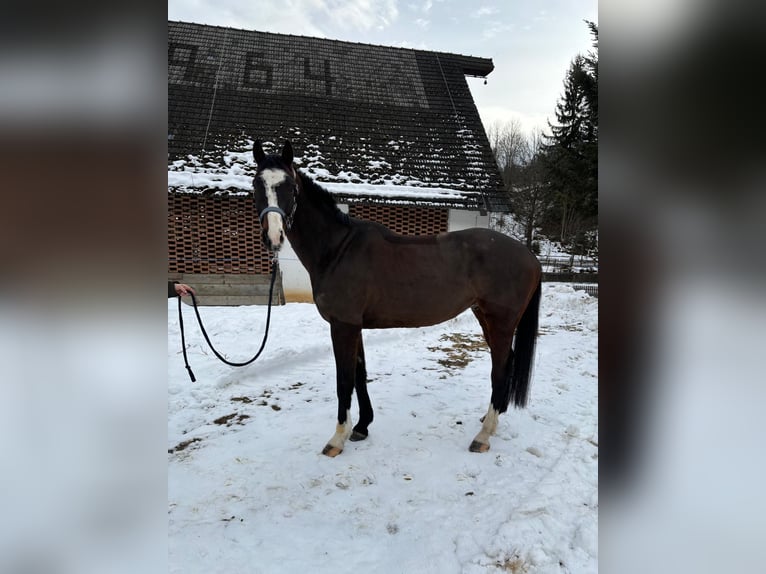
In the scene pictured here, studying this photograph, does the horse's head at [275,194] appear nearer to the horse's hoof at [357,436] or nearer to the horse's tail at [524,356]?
the horse's hoof at [357,436]

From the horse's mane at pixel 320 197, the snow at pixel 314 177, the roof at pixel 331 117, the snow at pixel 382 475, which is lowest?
the snow at pixel 382 475

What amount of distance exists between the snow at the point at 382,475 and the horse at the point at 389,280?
0.30 meters

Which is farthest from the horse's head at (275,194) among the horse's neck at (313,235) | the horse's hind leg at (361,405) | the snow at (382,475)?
the snow at (382,475)

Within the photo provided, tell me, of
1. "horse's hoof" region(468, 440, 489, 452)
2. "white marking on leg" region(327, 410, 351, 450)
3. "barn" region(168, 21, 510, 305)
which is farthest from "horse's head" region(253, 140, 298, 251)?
"barn" region(168, 21, 510, 305)

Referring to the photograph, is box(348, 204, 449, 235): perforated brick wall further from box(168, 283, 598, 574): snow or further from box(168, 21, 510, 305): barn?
box(168, 283, 598, 574): snow

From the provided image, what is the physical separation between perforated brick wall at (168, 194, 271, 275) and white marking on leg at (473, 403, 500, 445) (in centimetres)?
622

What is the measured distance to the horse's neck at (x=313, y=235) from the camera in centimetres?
276

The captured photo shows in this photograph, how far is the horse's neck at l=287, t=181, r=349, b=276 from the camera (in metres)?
2.76

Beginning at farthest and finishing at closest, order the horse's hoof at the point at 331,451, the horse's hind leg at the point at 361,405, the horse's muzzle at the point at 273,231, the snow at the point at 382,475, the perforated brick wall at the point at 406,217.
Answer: the perforated brick wall at the point at 406,217 < the horse's hind leg at the point at 361,405 < the horse's hoof at the point at 331,451 < the horse's muzzle at the point at 273,231 < the snow at the point at 382,475

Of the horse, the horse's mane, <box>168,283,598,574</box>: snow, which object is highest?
the horse's mane
